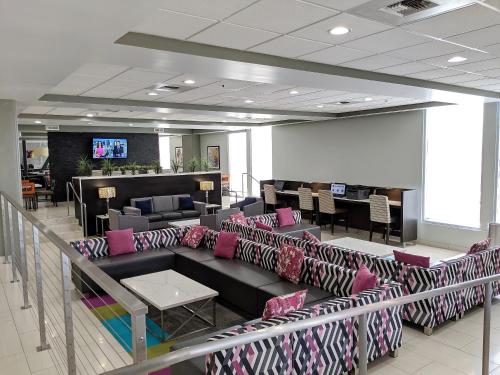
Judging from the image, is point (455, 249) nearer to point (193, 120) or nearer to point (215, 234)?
point (215, 234)

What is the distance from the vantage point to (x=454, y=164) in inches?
335

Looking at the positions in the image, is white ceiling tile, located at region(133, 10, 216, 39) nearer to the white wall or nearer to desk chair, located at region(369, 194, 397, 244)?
desk chair, located at region(369, 194, 397, 244)

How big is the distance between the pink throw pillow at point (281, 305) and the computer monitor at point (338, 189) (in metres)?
7.34

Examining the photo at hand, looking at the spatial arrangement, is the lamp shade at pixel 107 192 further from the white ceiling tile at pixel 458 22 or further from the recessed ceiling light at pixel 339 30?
the white ceiling tile at pixel 458 22

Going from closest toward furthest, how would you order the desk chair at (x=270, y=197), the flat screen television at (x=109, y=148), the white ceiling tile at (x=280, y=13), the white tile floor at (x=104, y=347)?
the white ceiling tile at (x=280, y=13) → the white tile floor at (x=104, y=347) → the desk chair at (x=270, y=197) → the flat screen television at (x=109, y=148)

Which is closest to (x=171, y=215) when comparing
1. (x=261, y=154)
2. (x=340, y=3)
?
(x=261, y=154)

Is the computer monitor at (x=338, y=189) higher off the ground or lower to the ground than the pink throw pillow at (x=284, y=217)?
higher

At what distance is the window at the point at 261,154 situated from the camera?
14.5 metres

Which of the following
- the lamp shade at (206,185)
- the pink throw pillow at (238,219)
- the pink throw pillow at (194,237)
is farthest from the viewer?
the lamp shade at (206,185)

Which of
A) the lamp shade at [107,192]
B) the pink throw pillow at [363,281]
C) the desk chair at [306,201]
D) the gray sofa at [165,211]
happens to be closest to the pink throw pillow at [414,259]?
the pink throw pillow at [363,281]

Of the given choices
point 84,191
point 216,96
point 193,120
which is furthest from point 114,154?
point 216,96

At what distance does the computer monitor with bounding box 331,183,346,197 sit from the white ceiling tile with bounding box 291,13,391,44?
7.08 metres

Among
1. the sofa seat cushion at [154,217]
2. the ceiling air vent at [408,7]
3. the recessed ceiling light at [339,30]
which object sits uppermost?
the ceiling air vent at [408,7]

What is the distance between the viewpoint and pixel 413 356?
12.9 feet
